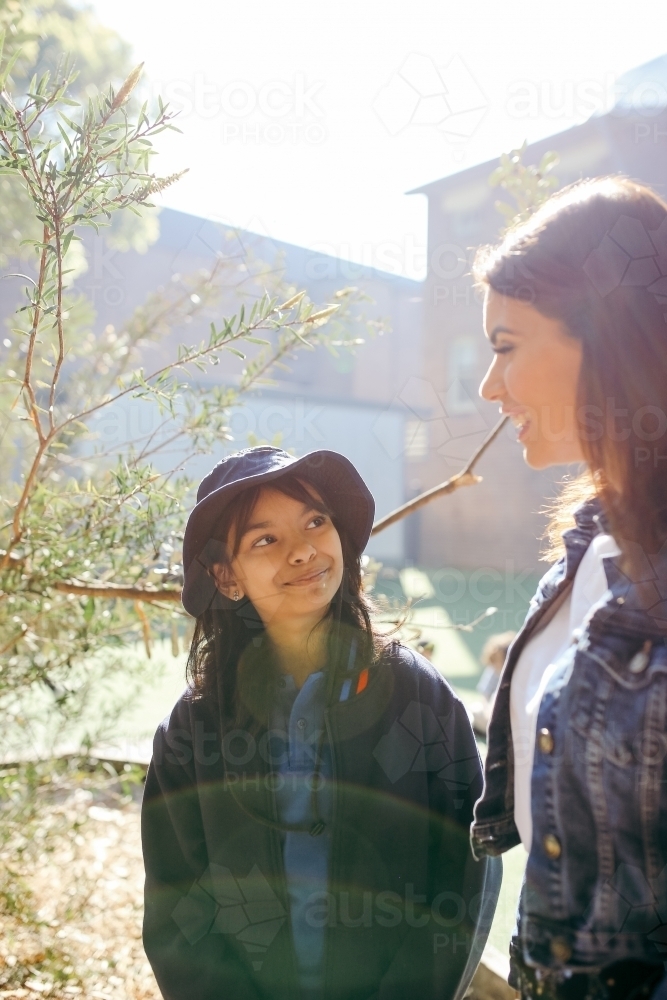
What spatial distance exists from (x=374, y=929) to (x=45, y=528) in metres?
Answer: 0.90

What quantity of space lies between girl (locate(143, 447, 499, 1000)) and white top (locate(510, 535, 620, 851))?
31cm

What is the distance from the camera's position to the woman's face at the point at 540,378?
2.72ft

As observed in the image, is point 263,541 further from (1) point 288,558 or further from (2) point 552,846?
(2) point 552,846

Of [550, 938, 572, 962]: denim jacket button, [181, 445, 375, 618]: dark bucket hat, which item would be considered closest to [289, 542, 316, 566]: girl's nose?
[181, 445, 375, 618]: dark bucket hat

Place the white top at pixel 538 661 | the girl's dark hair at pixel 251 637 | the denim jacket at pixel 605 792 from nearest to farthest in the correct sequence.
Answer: the denim jacket at pixel 605 792, the white top at pixel 538 661, the girl's dark hair at pixel 251 637

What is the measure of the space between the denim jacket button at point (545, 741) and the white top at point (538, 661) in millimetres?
27

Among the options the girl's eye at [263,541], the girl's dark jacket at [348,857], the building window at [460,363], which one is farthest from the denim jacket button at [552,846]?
the building window at [460,363]

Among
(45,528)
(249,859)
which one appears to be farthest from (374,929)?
(45,528)

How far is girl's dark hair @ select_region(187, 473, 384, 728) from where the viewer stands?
1.25m

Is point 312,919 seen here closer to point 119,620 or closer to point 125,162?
point 119,620

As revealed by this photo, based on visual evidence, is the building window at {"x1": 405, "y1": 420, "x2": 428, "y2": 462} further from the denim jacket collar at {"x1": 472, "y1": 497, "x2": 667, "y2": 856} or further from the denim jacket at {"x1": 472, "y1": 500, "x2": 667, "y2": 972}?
the denim jacket at {"x1": 472, "y1": 500, "x2": 667, "y2": 972}

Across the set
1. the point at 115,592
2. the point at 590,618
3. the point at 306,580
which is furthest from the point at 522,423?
the point at 115,592

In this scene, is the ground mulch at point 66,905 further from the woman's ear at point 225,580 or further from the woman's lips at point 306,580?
the woman's lips at point 306,580

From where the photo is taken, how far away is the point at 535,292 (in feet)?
2.80
